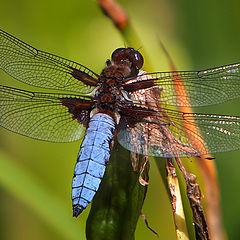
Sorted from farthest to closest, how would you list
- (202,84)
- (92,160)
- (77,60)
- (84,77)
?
(77,60)
(84,77)
(202,84)
(92,160)

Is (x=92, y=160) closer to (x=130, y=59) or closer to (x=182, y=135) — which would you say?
(x=182, y=135)

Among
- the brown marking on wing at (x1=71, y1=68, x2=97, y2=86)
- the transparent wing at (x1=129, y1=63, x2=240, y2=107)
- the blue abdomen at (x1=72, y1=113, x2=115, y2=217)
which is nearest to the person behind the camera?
the blue abdomen at (x1=72, y1=113, x2=115, y2=217)

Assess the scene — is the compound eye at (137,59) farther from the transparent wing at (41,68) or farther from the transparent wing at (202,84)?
the transparent wing at (41,68)

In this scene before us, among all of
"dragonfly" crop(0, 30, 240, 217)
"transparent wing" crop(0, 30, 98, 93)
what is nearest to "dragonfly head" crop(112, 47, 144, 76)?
"dragonfly" crop(0, 30, 240, 217)

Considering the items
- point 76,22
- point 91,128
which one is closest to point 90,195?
point 91,128

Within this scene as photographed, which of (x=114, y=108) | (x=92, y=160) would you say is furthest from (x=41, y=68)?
(x=92, y=160)

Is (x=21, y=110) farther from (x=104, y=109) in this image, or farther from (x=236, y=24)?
(x=236, y=24)

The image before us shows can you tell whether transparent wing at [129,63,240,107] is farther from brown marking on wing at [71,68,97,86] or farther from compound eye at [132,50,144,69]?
brown marking on wing at [71,68,97,86]
